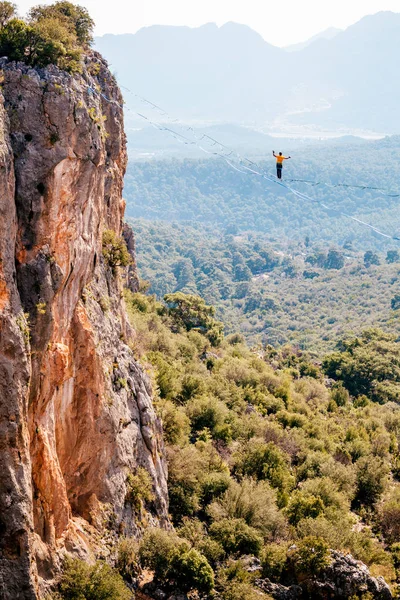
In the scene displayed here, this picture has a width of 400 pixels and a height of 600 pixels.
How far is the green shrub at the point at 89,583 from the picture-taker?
22797 millimetres

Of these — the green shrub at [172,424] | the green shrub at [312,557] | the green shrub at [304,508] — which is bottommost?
the green shrub at [304,508]

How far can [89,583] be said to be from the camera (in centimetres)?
2320

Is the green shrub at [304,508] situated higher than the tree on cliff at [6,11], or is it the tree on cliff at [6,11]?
the tree on cliff at [6,11]

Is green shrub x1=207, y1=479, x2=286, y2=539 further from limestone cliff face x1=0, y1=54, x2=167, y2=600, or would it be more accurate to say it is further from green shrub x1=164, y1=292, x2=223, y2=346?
green shrub x1=164, y1=292, x2=223, y2=346

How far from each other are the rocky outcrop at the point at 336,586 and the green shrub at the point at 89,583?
975cm

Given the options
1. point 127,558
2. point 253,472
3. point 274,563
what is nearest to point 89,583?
point 127,558

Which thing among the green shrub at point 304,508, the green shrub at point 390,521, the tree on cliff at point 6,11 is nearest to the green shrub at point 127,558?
the green shrub at point 304,508

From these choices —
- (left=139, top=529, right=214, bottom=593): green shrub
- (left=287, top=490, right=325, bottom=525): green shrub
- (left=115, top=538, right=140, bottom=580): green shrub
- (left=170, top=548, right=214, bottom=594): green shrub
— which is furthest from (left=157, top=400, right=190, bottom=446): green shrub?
(left=115, top=538, right=140, bottom=580): green shrub

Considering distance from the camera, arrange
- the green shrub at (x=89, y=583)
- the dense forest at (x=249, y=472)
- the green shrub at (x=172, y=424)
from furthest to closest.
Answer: the green shrub at (x=172, y=424) → the dense forest at (x=249, y=472) → the green shrub at (x=89, y=583)

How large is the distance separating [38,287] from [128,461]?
1273 cm

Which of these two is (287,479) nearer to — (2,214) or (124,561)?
(124,561)

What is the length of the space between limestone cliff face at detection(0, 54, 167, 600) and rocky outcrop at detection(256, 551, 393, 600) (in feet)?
28.6

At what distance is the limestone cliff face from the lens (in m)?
20.3

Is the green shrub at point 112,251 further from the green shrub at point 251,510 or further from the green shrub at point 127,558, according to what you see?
the green shrub at point 251,510
